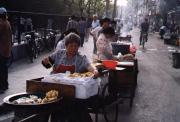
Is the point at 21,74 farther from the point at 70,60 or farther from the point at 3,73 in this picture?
the point at 70,60

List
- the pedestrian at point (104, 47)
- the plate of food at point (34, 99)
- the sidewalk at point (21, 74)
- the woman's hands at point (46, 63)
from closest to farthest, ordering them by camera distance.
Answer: the plate of food at point (34, 99), the woman's hands at point (46, 63), the pedestrian at point (104, 47), the sidewalk at point (21, 74)

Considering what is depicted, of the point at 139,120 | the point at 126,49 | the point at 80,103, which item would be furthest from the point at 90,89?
the point at 126,49

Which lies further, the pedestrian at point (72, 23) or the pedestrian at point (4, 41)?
the pedestrian at point (72, 23)

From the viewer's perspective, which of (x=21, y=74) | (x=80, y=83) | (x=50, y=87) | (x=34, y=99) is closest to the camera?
(x=34, y=99)

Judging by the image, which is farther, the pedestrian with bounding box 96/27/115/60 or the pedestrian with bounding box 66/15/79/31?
the pedestrian with bounding box 66/15/79/31

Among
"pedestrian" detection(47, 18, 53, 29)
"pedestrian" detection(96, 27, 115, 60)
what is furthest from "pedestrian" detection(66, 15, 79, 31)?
"pedestrian" detection(96, 27, 115, 60)

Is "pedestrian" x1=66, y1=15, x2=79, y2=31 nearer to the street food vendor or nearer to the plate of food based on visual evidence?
the street food vendor

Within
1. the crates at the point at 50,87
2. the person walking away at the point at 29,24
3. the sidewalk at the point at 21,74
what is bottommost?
the sidewalk at the point at 21,74

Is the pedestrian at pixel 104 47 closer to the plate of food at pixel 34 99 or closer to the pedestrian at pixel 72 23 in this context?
the plate of food at pixel 34 99

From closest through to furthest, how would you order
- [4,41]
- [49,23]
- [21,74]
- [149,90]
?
[4,41] → [149,90] → [21,74] → [49,23]

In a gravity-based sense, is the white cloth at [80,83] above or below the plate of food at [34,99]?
above

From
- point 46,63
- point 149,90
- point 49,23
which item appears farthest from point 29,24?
point 46,63

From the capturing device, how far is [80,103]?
5.65 meters

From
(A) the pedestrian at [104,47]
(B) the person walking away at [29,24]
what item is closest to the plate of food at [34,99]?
(A) the pedestrian at [104,47]
